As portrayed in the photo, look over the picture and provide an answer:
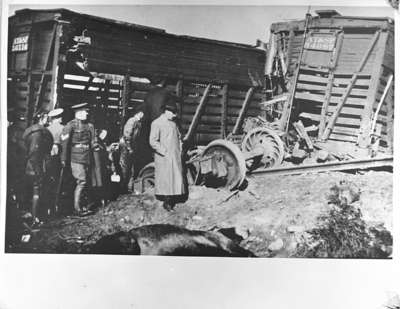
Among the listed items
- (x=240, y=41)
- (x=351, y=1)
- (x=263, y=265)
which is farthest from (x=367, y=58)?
(x=263, y=265)

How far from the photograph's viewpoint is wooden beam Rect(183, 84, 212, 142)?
399cm

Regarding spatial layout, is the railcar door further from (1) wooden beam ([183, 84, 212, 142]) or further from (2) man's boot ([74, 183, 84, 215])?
(2) man's boot ([74, 183, 84, 215])

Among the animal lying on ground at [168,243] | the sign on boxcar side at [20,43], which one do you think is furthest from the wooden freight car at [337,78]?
the sign on boxcar side at [20,43]

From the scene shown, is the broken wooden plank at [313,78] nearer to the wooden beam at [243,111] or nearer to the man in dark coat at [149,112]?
the wooden beam at [243,111]

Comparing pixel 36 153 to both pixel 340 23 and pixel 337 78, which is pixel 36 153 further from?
pixel 340 23

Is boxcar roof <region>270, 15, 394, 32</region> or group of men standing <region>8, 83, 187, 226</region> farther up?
boxcar roof <region>270, 15, 394, 32</region>

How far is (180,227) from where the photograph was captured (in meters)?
3.85

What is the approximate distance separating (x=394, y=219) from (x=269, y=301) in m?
1.29

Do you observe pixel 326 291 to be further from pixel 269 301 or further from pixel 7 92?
pixel 7 92

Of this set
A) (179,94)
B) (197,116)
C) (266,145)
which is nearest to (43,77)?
(179,94)

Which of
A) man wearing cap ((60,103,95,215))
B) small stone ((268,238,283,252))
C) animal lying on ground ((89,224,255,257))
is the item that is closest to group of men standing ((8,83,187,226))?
man wearing cap ((60,103,95,215))

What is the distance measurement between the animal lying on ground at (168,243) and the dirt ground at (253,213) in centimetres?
6

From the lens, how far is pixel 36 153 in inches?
152

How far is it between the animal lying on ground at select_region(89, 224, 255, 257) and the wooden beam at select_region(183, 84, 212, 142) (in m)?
0.81
